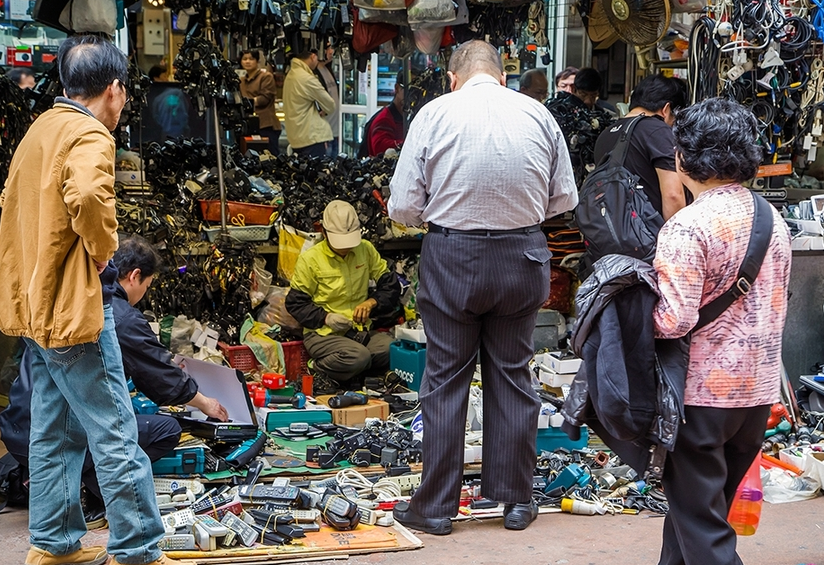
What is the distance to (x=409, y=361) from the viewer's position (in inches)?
276

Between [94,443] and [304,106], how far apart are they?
6.35 meters

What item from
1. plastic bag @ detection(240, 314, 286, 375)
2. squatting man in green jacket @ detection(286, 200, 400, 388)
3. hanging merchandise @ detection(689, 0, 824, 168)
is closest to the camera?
hanging merchandise @ detection(689, 0, 824, 168)

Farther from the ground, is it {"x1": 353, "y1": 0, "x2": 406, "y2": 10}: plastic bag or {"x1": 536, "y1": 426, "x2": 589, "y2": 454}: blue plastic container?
{"x1": 353, "y1": 0, "x2": 406, "y2": 10}: plastic bag

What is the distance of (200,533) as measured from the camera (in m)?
4.30

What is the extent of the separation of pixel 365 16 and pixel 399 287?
6.42 feet

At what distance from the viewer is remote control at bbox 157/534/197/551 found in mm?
4273

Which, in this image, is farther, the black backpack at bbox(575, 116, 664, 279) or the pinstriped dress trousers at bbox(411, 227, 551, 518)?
the black backpack at bbox(575, 116, 664, 279)

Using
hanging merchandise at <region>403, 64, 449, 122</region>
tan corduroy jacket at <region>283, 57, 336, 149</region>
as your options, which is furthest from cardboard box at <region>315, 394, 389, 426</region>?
tan corduroy jacket at <region>283, 57, 336, 149</region>

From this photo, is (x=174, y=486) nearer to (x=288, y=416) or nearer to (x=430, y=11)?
(x=288, y=416)

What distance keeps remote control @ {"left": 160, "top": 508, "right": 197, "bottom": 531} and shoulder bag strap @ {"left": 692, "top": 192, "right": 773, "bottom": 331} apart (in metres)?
2.37

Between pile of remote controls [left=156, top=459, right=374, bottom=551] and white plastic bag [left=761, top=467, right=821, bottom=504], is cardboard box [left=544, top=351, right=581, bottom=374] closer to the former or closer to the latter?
white plastic bag [left=761, top=467, right=821, bottom=504]

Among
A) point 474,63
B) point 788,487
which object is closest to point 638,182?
point 474,63

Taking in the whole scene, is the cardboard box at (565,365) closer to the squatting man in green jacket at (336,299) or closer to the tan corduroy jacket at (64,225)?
the squatting man in green jacket at (336,299)

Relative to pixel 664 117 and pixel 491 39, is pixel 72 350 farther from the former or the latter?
pixel 491 39
